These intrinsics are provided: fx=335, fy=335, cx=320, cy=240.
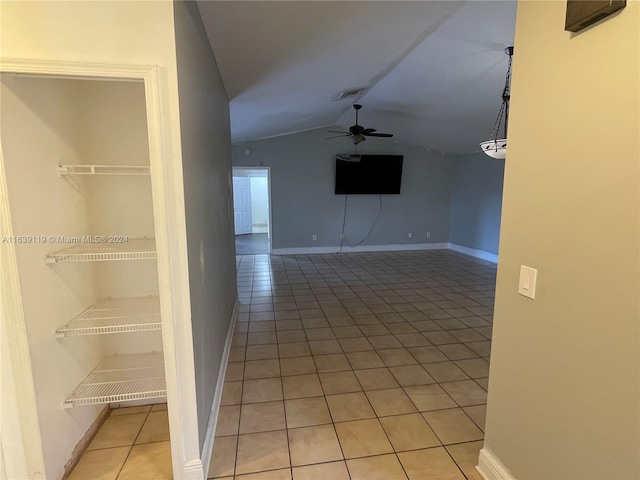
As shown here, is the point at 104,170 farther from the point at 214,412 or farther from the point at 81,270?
the point at 214,412

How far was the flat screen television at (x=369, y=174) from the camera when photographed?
720cm

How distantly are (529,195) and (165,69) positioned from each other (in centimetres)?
152

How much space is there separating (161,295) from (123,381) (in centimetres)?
85

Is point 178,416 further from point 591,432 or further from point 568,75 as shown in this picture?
point 568,75

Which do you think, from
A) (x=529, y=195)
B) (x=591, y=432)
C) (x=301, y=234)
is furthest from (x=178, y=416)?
(x=301, y=234)

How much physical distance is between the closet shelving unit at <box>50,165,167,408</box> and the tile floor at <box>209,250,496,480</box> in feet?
1.75

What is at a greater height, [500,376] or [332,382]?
[500,376]

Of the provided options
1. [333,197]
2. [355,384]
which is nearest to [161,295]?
[355,384]

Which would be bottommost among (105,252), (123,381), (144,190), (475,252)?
(475,252)

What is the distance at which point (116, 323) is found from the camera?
168 centimetres

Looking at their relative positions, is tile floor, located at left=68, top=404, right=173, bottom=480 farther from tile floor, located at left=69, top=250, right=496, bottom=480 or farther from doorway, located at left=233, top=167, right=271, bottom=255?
doorway, located at left=233, top=167, right=271, bottom=255

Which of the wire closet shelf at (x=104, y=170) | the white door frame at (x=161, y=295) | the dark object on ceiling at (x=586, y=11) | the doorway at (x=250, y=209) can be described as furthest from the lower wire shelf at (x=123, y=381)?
the doorway at (x=250, y=209)

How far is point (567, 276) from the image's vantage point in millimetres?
1197

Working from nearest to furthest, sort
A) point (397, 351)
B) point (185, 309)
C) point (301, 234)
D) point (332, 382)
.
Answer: point (185, 309), point (332, 382), point (397, 351), point (301, 234)
